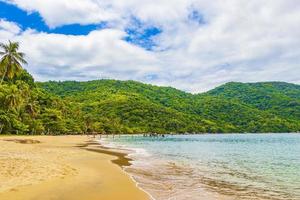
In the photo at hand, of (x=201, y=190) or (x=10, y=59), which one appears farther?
(x=10, y=59)

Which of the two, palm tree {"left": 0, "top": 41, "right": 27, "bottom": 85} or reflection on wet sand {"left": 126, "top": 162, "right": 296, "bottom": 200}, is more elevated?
palm tree {"left": 0, "top": 41, "right": 27, "bottom": 85}

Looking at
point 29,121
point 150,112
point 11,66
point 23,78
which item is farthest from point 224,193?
point 150,112

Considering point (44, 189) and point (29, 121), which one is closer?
point (44, 189)

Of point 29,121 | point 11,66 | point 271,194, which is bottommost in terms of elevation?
point 271,194

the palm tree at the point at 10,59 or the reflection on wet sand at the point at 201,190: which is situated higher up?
the palm tree at the point at 10,59

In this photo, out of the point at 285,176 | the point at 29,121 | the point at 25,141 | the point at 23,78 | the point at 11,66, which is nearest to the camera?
the point at 285,176

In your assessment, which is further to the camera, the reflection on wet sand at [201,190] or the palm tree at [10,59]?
the palm tree at [10,59]

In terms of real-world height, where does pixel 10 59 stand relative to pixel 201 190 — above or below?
above

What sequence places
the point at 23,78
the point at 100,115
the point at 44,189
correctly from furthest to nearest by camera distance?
the point at 100,115 < the point at 23,78 < the point at 44,189

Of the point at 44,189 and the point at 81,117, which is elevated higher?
the point at 81,117

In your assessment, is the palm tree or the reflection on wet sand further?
the palm tree

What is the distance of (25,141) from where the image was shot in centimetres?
4581

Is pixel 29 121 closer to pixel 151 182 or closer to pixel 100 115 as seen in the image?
pixel 151 182

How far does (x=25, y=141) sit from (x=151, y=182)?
1347 inches
